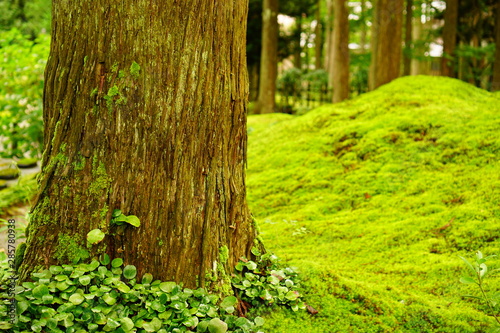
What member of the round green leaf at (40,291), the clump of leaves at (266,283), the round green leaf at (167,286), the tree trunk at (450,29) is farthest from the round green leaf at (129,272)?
the tree trunk at (450,29)

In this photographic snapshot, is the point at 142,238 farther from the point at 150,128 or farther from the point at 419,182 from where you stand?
the point at 419,182

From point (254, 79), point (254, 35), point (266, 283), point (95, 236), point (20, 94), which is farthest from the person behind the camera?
point (254, 79)

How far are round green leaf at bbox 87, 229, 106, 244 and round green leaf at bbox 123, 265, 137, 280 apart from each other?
212mm

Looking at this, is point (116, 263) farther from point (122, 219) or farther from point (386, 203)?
point (386, 203)

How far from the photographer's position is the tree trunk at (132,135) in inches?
96.0

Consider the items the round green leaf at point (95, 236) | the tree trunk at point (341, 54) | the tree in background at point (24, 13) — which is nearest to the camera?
the round green leaf at point (95, 236)

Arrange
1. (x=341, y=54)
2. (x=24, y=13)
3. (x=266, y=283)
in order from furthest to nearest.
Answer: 1. (x=24, y=13)
2. (x=341, y=54)
3. (x=266, y=283)

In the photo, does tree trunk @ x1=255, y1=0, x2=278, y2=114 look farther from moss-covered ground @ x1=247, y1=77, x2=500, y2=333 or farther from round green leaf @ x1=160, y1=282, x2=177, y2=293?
round green leaf @ x1=160, y1=282, x2=177, y2=293

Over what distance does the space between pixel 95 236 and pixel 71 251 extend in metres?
0.20

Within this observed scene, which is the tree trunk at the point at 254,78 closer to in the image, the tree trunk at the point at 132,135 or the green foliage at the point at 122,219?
the tree trunk at the point at 132,135

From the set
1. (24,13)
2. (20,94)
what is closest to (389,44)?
(20,94)

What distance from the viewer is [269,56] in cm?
1296

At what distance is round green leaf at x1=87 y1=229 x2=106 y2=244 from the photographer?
234cm

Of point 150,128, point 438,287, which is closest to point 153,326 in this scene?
point 150,128
